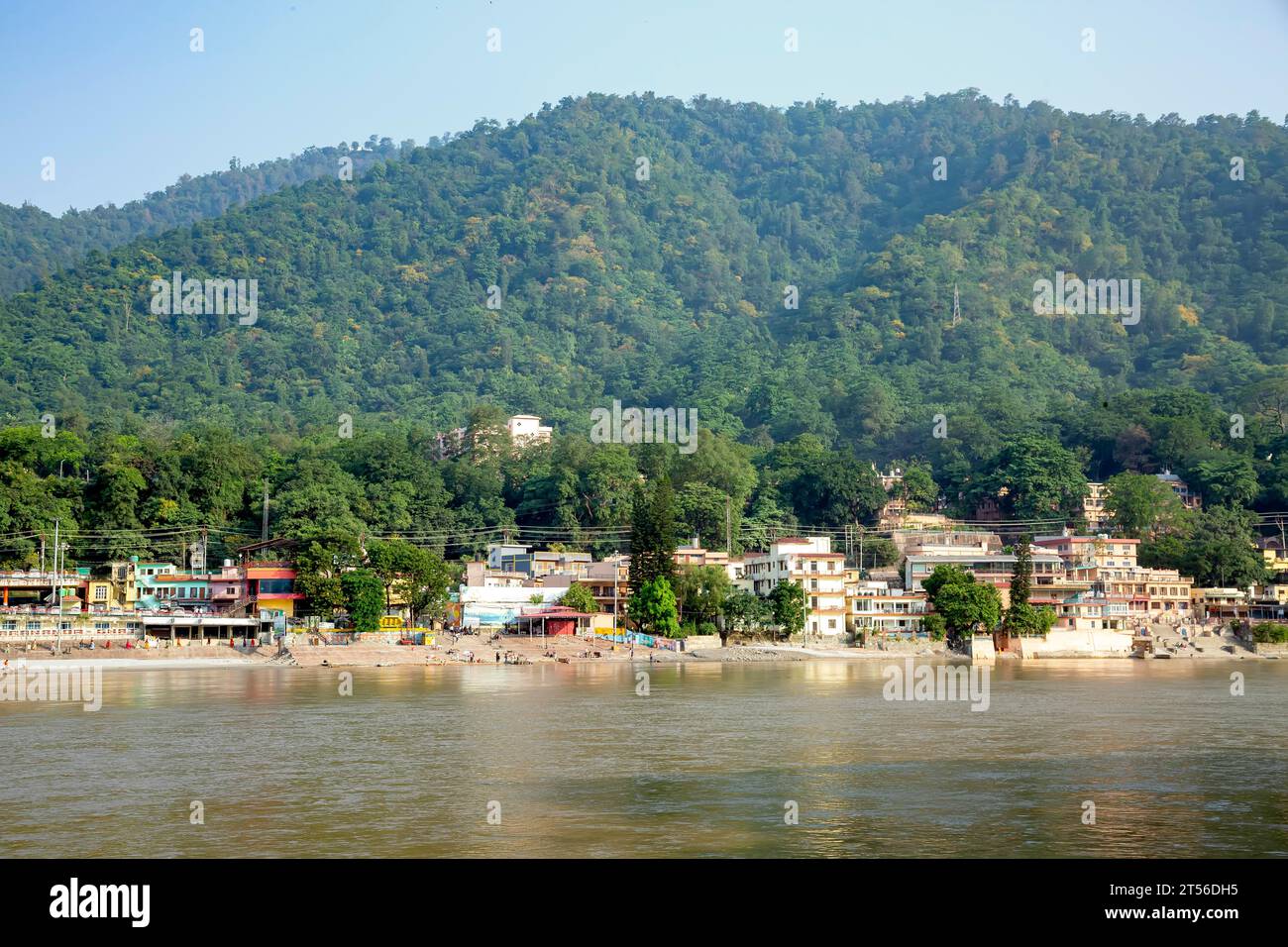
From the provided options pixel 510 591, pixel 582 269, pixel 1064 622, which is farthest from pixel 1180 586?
pixel 582 269

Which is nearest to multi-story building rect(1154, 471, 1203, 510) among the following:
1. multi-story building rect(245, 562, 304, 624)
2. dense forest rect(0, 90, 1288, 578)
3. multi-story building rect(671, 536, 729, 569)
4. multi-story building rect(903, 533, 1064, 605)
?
dense forest rect(0, 90, 1288, 578)

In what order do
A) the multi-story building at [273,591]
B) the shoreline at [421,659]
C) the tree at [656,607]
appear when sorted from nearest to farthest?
1. the shoreline at [421,659]
2. the tree at [656,607]
3. the multi-story building at [273,591]

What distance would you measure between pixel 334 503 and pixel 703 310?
9323cm

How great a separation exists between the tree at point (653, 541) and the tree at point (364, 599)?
9567mm

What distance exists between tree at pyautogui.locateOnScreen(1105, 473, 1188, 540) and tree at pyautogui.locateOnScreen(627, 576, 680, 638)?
29923mm

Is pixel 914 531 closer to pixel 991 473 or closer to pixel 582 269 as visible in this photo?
pixel 991 473

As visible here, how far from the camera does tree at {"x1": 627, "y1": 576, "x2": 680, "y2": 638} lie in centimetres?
5131

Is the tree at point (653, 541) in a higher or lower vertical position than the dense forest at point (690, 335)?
lower

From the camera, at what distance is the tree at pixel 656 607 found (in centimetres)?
5131

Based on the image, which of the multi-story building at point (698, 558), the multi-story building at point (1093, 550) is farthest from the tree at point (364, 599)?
→ the multi-story building at point (1093, 550)

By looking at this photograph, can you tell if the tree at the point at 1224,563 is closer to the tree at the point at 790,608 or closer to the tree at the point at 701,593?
the tree at the point at 790,608

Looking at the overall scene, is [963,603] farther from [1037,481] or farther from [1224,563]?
[1037,481]

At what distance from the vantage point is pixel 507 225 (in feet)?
484

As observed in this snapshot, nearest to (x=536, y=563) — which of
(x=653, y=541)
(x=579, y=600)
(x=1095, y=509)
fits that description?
(x=579, y=600)
